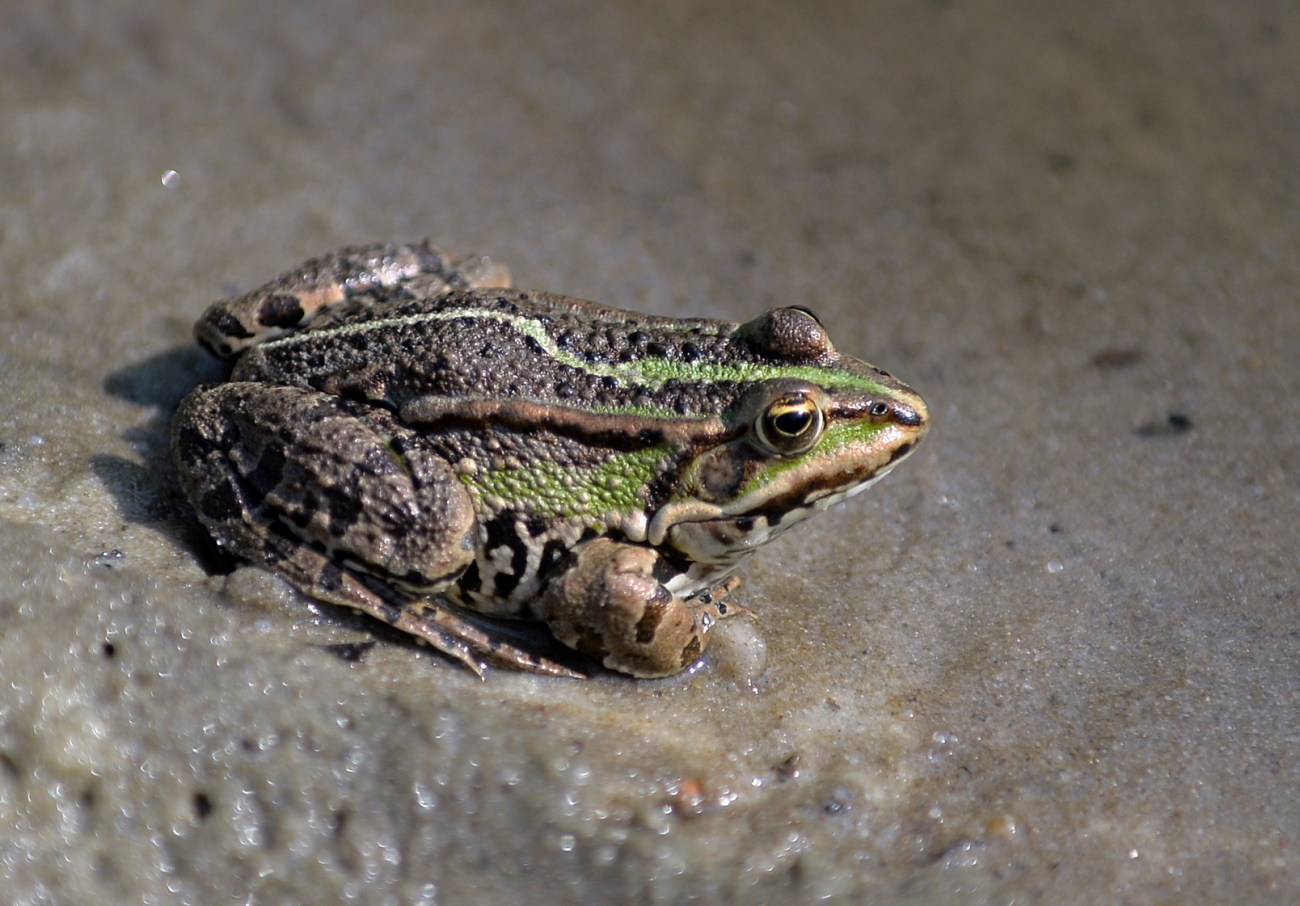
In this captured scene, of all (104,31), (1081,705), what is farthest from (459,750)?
(104,31)

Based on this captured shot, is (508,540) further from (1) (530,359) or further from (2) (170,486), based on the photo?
(2) (170,486)

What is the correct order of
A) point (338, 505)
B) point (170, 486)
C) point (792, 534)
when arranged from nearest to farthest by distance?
1. point (338, 505)
2. point (170, 486)
3. point (792, 534)

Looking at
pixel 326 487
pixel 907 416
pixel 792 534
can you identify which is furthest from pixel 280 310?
pixel 907 416

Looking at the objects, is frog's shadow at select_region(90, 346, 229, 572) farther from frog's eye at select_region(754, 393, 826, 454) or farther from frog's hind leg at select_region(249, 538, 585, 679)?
frog's eye at select_region(754, 393, 826, 454)

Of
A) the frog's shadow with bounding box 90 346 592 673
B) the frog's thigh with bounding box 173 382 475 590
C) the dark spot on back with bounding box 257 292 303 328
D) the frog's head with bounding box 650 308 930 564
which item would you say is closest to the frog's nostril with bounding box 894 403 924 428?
the frog's head with bounding box 650 308 930 564

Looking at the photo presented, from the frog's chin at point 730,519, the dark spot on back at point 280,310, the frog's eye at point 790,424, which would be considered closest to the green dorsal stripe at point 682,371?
the frog's eye at point 790,424

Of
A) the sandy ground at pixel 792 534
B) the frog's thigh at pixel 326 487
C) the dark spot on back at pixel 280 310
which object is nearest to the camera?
the sandy ground at pixel 792 534

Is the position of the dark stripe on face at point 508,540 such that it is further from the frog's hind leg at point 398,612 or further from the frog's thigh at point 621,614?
the frog's hind leg at point 398,612
